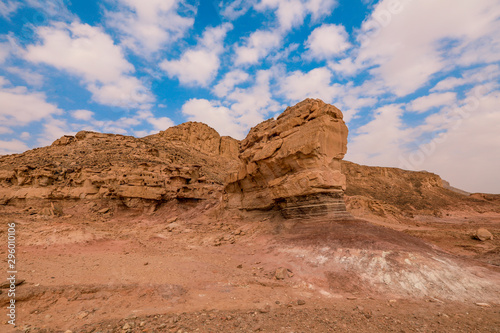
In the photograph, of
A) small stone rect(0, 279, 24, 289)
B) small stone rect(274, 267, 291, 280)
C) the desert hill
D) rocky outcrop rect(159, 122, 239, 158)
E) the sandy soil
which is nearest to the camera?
the sandy soil

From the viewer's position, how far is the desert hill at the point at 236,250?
213 inches

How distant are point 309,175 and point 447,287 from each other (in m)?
6.75

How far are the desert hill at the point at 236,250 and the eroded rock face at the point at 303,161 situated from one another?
8cm

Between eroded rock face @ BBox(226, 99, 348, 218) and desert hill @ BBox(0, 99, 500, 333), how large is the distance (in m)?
0.08

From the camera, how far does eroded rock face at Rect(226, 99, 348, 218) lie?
1220 centimetres

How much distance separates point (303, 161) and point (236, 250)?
6160mm

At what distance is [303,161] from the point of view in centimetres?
1285

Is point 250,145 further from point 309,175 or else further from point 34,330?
point 34,330

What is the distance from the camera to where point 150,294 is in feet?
20.9

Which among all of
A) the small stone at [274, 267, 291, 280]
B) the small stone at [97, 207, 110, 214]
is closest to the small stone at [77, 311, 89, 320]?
the small stone at [274, 267, 291, 280]

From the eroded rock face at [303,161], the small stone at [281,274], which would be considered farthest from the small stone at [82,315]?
the eroded rock face at [303,161]

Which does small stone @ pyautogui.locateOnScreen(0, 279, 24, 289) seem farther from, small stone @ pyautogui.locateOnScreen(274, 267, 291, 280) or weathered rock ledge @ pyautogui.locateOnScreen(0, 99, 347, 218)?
weathered rock ledge @ pyautogui.locateOnScreen(0, 99, 347, 218)

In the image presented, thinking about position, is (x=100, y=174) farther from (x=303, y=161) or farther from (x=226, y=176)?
(x=303, y=161)

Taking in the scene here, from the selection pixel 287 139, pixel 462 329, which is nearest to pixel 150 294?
pixel 462 329
